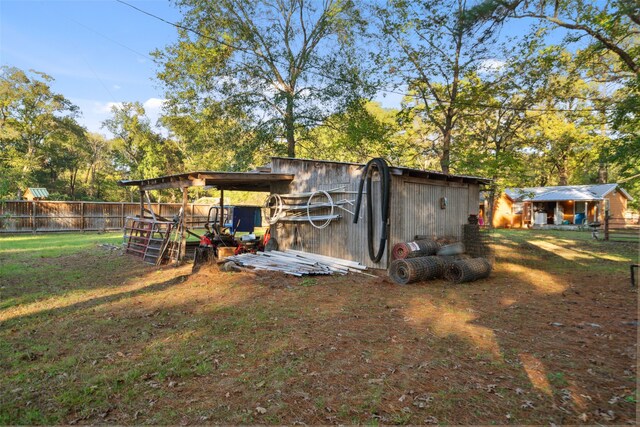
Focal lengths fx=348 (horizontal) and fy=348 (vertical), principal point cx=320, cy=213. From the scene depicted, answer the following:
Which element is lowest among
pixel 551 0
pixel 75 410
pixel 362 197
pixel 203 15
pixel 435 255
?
pixel 75 410

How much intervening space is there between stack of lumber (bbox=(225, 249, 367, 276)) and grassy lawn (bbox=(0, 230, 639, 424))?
0.94 meters

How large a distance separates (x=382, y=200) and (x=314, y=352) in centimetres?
497

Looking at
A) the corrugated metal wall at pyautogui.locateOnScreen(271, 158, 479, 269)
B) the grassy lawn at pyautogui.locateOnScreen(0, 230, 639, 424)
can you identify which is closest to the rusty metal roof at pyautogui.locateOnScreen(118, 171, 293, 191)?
the corrugated metal wall at pyautogui.locateOnScreen(271, 158, 479, 269)

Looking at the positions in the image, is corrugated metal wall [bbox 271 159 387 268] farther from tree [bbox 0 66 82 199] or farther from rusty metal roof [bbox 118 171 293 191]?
tree [bbox 0 66 82 199]

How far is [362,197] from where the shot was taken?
9.12 metres

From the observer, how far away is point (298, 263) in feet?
30.9

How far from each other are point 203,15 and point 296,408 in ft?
62.1

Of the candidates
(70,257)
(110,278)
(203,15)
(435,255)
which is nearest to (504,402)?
(435,255)

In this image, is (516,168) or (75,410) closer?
(75,410)

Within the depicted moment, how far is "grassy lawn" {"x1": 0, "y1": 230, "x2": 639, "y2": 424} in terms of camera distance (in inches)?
117

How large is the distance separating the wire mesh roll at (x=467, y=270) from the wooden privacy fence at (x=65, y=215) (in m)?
13.5

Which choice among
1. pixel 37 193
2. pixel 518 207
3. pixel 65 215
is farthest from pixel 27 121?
pixel 518 207

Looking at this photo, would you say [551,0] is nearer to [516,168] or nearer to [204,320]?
[516,168]

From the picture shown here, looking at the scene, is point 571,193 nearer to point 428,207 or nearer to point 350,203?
point 428,207
